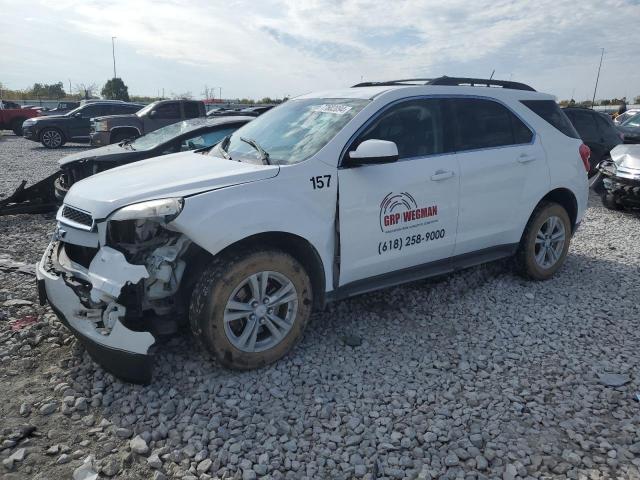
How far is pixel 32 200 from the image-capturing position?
715 cm

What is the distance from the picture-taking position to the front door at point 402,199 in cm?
352

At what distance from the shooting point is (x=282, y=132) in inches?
154

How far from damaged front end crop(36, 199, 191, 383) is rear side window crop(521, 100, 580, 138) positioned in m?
3.59

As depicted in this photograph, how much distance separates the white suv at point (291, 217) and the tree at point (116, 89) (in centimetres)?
4763

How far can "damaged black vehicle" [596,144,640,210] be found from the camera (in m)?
7.82

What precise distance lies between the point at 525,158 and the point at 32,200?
6.62m

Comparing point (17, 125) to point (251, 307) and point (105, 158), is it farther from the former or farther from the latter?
point (251, 307)

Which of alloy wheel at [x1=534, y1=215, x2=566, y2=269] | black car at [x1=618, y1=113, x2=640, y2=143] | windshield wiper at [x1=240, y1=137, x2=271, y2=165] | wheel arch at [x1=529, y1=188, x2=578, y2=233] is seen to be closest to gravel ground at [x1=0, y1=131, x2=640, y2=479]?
alloy wheel at [x1=534, y1=215, x2=566, y2=269]

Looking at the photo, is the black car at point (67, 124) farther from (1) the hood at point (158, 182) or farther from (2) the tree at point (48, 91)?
(2) the tree at point (48, 91)

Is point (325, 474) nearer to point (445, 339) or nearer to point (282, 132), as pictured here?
point (445, 339)

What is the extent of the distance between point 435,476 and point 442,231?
6.74ft

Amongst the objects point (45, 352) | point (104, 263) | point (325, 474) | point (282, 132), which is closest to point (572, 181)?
point (282, 132)

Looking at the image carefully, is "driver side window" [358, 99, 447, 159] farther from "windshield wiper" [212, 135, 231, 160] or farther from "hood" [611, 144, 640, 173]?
"hood" [611, 144, 640, 173]

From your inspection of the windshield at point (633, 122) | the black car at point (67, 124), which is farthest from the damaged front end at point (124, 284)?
the black car at point (67, 124)
